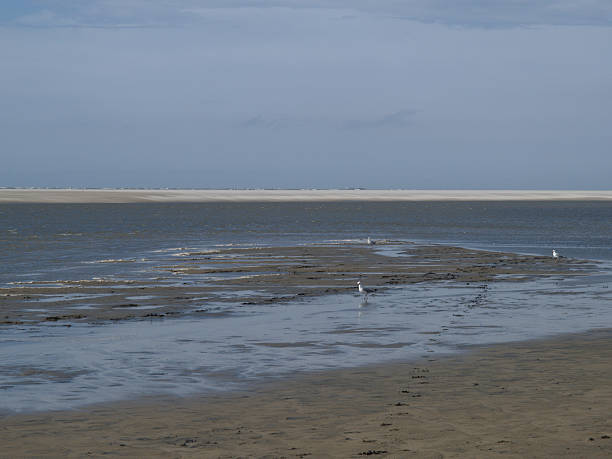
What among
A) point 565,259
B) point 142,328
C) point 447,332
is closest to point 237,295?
point 142,328

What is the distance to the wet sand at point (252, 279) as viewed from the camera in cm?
2042

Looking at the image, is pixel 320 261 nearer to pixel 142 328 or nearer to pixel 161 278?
pixel 161 278

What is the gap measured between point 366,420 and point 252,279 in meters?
17.9

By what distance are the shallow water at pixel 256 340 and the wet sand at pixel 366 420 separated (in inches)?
38.9

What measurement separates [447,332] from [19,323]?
9.19 m

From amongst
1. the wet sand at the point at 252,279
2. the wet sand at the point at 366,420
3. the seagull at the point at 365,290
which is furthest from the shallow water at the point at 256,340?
the wet sand at the point at 252,279

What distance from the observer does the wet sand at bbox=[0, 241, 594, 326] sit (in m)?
20.4

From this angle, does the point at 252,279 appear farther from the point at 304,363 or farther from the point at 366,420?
the point at 366,420

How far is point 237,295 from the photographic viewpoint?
76.8 feet

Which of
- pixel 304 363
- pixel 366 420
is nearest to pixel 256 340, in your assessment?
pixel 304 363

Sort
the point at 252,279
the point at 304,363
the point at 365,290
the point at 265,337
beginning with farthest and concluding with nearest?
the point at 252,279
the point at 365,290
the point at 265,337
the point at 304,363

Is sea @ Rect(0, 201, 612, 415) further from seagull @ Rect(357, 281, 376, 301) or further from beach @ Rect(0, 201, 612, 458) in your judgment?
seagull @ Rect(357, 281, 376, 301)

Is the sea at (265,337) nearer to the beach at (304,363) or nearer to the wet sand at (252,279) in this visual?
the beach at (304,363)

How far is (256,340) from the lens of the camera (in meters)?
15.9
